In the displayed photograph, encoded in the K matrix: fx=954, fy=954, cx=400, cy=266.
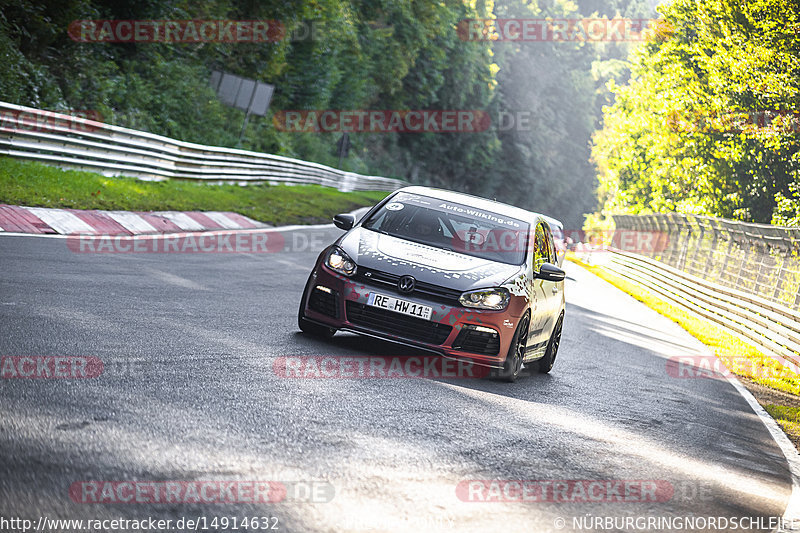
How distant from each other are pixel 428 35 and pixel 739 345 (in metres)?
50.0

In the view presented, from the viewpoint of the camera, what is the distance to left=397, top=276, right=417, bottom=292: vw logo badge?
310 inches

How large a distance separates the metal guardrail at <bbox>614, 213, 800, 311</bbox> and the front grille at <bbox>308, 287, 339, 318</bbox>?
1124 cm

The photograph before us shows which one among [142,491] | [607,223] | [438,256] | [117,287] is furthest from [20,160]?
[607,223]

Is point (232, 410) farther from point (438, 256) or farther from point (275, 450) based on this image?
point (438, 256)

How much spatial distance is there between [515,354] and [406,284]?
1219 millimetres

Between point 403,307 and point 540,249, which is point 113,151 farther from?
point 403,307

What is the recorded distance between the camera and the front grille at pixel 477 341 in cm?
792

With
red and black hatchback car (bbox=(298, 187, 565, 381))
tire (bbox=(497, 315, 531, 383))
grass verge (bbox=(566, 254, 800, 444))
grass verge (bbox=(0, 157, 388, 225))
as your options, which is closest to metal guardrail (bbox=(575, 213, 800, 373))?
grass verge (bbox=(566, 254, 800, 444))

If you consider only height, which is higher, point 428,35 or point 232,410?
point 428,35

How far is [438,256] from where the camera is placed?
331 inches

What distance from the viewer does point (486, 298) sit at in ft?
26.4

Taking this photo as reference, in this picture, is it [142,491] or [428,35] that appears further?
[428,35]

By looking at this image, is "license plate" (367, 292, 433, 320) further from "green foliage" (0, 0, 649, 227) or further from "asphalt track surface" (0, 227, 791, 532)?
"green foliage" (0, 0, 649, 227)

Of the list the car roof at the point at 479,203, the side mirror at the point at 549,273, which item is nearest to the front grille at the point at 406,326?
the side mirror at the point at 549,273
